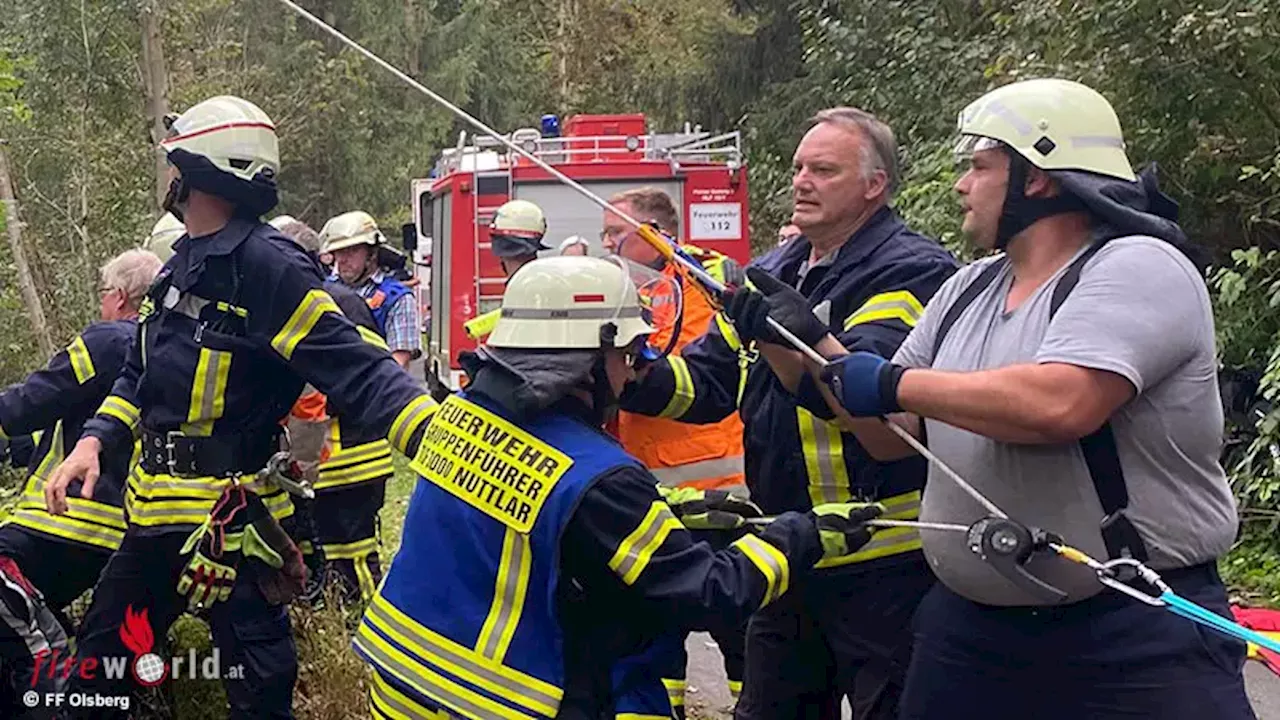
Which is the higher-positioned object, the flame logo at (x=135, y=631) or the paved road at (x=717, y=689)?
the flame logo at (x=135, y=631)

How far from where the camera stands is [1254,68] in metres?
8.90

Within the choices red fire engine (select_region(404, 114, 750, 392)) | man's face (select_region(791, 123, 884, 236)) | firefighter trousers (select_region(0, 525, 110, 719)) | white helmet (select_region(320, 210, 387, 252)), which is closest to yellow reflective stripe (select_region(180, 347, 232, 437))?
firefighter trousers (select_region(0, 525, 110, 719))

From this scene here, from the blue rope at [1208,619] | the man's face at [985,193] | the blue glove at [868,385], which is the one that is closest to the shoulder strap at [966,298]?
the man's face at [985,193]

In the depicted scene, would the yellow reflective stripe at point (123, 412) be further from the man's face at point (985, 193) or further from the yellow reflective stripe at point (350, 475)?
the man's face at point (985, 193)

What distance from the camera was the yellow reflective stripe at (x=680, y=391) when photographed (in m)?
4.52

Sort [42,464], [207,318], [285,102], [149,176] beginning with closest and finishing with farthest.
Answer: [207,318] → [42,464] → [149,176] → [285,102]

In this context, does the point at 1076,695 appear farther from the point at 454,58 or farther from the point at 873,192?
the point at 454,58

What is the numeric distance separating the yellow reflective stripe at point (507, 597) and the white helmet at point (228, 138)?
204 cm

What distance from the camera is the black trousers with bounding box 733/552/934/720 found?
3.88m

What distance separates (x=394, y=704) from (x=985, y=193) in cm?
170

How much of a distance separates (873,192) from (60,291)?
1383 cm

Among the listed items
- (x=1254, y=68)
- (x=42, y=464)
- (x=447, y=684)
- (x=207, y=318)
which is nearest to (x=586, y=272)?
(x=447, y=684)

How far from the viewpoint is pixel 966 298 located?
3.41m

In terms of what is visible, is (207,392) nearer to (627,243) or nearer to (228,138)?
(228,138)
